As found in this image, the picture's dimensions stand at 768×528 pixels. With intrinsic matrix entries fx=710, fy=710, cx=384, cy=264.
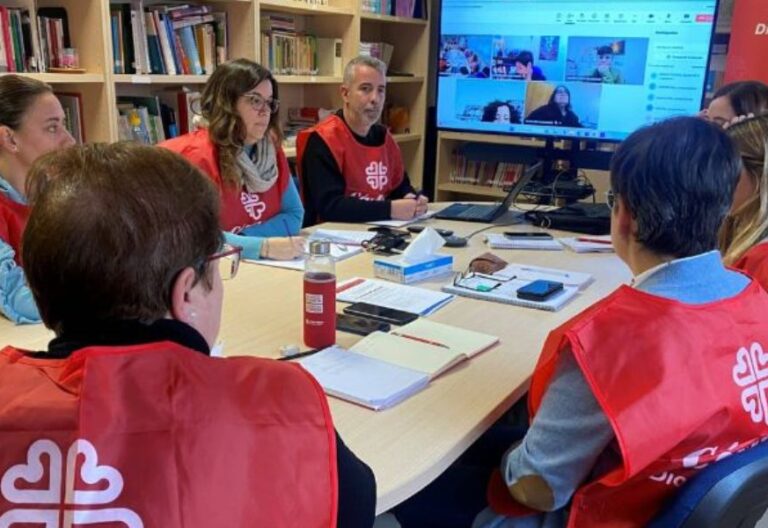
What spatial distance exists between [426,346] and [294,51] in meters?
2.96

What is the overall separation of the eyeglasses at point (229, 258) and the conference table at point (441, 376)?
172mm

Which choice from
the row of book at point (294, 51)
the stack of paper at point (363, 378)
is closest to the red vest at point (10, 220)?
the stack of paper at point (363, 378)

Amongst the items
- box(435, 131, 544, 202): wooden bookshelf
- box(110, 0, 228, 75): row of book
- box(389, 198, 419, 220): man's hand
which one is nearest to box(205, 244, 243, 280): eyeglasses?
box(389, 198, 419, 220): man's hand

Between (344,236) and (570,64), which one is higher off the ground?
(570,64)

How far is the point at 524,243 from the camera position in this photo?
2518 mm

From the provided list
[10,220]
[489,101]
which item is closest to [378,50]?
[489,101]

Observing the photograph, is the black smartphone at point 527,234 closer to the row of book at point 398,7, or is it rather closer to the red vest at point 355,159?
the red vest at point 355,159

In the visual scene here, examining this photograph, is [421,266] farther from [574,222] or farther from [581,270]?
[574,222]

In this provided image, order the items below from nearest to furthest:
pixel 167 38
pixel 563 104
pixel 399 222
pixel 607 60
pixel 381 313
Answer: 1. pixel 381 313
2. pixel 399 222
3. pixel 167 38
4. pixel 607 60
5. pixel 563 104

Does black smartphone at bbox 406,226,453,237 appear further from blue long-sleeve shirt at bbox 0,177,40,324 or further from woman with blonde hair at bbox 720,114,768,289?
blue long-sleeve shirt at bbox 0,177,40,324

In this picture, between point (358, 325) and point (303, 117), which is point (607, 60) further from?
point (358, 325)

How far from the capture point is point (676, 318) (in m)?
1.05

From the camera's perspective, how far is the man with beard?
3.11 metres

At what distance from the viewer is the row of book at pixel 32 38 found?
2.60m
